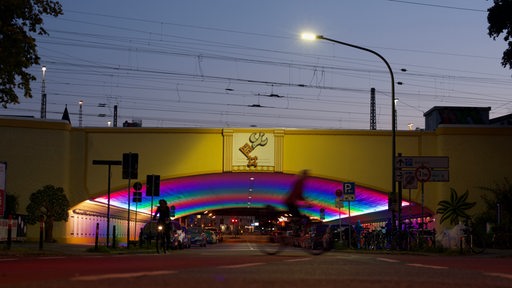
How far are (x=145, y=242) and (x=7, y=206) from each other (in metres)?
10.8

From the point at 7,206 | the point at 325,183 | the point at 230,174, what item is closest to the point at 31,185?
the point at 7,206

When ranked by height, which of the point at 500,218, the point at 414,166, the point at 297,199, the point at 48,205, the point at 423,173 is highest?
the point at 414,166

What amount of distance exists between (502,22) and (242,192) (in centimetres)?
3982

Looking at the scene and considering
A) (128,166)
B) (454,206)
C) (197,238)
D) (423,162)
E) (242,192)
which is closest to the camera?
(128,166)

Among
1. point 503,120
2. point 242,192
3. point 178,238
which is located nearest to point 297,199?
point 178,238

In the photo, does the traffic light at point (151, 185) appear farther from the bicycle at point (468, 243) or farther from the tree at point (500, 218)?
the tree at point (500, 218)

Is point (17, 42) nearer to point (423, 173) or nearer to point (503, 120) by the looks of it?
point (423, 173)

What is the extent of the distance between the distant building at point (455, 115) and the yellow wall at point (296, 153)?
13.9 meters

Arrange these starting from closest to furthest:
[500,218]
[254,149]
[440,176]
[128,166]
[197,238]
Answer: [128,166] → [440,176] → [500,218] → [254,149] → [197,238]

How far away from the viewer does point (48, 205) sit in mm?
46812

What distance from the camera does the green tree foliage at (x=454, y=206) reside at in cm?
4972

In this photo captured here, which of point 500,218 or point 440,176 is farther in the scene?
point 500,218

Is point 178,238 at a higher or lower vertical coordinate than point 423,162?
lower

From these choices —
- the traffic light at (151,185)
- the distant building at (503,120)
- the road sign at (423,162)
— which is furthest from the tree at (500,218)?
the distant building at (503,120)
